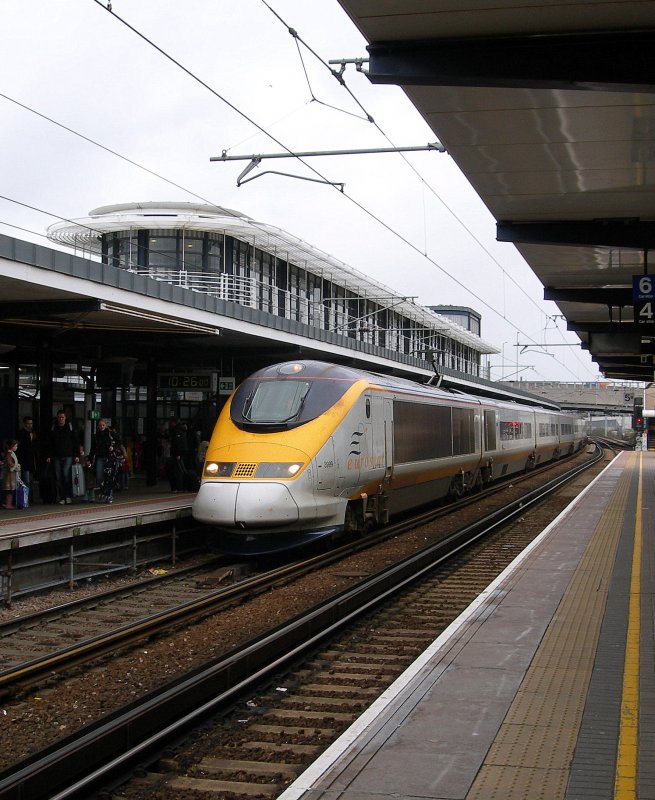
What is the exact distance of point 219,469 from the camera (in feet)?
41.2

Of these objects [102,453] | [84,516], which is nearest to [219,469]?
[84,516]

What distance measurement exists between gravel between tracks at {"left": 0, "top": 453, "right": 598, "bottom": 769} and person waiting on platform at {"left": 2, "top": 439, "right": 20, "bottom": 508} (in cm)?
332

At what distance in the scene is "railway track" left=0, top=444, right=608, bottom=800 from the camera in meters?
5.17

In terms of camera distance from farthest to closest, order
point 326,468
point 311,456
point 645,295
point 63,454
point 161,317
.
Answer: point 63,454, point 161,317, point 645,295, point 326,468, point 311,456

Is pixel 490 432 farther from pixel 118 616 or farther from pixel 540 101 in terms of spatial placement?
pixel 540 101

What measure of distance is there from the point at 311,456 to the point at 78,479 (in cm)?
516

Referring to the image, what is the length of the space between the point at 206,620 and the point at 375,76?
5683mm

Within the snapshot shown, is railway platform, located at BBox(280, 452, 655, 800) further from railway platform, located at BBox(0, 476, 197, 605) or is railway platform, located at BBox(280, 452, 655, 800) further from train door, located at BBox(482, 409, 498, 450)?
train door, located at BBox(482, 409, 498, 450)

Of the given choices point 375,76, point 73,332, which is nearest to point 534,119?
point 375,76

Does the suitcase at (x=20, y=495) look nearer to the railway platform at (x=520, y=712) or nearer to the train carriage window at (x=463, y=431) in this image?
the railway platform at (x=520, y=712)

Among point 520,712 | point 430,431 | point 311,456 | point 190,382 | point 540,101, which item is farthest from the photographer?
point 190,382

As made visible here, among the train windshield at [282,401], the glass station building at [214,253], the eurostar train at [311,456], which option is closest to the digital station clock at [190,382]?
the glass station building at [214,253]

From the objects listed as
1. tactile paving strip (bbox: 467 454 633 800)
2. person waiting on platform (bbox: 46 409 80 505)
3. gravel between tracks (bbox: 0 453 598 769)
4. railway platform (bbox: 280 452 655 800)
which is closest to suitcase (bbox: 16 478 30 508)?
person waiting on platform (bbox: 46 409 80 505)

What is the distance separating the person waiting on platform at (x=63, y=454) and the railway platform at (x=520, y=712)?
27.3ft
